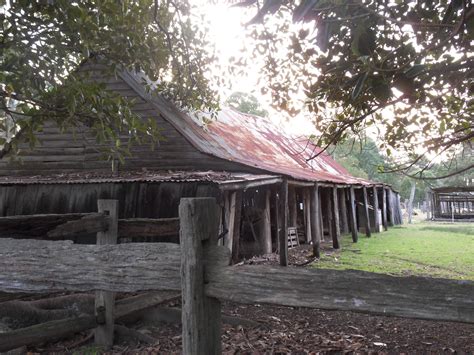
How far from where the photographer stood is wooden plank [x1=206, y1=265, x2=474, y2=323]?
196 centimetres

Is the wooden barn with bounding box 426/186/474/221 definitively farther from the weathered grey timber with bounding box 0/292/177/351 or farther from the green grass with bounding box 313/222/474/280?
the weathered grey timber with bounding box 0/292/177/351

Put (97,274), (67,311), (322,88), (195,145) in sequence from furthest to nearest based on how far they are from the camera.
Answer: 1. (195,145)
2. (67,311)
3. (322,88)
4. (97,274)

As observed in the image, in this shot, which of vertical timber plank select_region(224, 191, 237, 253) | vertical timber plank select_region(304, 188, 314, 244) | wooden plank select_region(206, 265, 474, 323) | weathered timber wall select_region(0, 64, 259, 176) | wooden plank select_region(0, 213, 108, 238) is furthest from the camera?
vertical timber plank select_region(304, 188, 314, 244)

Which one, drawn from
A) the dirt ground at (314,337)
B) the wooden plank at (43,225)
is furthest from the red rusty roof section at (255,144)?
the wooden plank at (43,225)

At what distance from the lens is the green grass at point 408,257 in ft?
32.5

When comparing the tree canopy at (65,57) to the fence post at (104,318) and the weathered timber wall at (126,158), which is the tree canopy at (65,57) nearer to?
the fence post at (104,318)

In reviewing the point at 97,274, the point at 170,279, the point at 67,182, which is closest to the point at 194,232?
the point at 170,279

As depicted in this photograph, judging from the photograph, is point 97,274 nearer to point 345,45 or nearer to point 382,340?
point 345,45

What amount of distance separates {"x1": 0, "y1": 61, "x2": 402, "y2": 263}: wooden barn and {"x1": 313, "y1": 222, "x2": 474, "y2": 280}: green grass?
1.08 meters

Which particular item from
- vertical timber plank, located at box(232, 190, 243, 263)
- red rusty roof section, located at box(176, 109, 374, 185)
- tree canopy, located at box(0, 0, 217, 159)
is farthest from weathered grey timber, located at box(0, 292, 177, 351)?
red rusty roof section, located at box(176, 109, 374, 185)

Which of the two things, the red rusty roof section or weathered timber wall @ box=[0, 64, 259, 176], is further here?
the red rusty roof section

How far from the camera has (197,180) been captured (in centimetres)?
874

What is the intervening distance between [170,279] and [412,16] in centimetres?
350

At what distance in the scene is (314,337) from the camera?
217 inches
